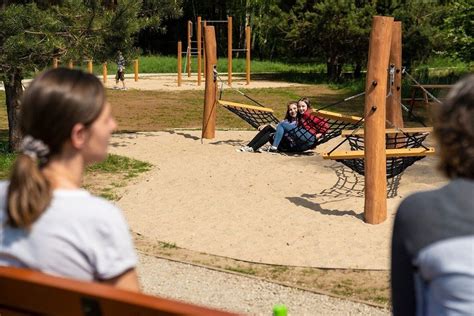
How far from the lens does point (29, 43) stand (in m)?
10.5

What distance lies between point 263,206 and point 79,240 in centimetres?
669

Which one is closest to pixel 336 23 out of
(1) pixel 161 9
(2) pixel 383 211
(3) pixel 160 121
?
(3) pixel 160 121

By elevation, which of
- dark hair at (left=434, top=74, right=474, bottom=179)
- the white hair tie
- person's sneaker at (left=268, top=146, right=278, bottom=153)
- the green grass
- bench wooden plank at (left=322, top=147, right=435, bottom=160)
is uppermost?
dark hair at (left=434, top=74, right=474, bottom=179)

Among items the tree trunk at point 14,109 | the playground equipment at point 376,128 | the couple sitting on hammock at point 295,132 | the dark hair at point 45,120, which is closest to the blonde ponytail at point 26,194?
the dark hair at point 45,120

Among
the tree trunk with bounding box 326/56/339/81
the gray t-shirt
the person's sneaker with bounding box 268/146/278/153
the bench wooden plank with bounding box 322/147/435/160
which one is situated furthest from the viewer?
the tree trunk with bounding box 326/56/339/81

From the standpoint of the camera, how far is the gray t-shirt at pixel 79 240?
2.05m

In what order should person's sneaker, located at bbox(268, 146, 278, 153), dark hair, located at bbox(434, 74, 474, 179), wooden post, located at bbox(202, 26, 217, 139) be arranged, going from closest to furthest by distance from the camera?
dark hair, located at bbox(434, 74, 474, 179) < person's sneaker, located at bbox(268, 146, 278, 153) < wooden post, located at bbox(202, 26, 217, 139)

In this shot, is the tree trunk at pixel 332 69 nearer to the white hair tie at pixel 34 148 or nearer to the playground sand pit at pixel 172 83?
the playground sand pit at pixel 172 83

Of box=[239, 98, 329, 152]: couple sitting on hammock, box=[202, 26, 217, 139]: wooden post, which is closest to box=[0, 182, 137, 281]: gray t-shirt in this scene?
box=[239, 98, 329, 152]: couple sitting on hammock

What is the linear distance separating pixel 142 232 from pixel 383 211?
2258 millimetres

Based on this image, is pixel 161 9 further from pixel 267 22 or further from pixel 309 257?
pixel 267 22

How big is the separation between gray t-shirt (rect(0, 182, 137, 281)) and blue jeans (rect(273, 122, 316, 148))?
10.1 metres

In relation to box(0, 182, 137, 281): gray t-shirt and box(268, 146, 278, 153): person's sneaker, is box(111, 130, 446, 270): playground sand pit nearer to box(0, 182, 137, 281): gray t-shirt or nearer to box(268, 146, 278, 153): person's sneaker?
box(268, 146, 278, 153): person's sneaker

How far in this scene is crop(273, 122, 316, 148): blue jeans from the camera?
39.7ft
